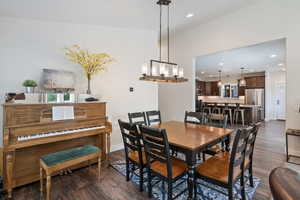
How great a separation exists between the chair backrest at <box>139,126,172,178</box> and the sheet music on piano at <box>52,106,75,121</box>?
1.36 m

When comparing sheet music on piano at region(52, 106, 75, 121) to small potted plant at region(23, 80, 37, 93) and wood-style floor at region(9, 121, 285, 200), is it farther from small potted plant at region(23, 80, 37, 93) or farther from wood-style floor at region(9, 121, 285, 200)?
wood-style floor at region(9, 121, 285, 200)

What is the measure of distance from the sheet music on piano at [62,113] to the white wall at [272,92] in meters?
9.78

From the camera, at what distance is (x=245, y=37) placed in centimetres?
360

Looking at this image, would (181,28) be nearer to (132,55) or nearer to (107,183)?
(132,55)

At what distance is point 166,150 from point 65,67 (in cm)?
251

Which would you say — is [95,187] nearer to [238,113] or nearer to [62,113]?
[62,113]

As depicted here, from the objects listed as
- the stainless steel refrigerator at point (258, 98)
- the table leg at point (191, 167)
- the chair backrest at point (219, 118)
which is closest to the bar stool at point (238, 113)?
the stainless steel refrigerator at point (258, 98)

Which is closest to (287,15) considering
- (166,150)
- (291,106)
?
(291,106)

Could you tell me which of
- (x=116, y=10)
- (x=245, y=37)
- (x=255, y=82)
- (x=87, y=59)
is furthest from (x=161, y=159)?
(x=255, y=82)

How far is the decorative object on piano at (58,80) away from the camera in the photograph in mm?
2590

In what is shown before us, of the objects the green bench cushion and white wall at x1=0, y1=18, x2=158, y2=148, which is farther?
white wall at x1=0, y1=18, x2=158, y2=148

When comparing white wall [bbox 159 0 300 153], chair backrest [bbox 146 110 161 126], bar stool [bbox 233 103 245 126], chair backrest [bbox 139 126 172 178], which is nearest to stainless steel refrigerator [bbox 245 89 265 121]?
bar stool [bbox 233 103 245 126]

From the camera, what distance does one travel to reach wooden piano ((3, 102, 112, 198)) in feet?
6.41

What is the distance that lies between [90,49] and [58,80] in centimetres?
98
